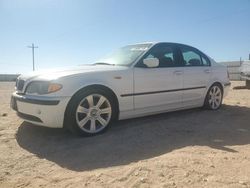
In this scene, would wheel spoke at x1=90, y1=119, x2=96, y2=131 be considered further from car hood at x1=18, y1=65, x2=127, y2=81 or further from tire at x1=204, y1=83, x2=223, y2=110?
tire at x1=204, y1=83, x2=223, y2=110

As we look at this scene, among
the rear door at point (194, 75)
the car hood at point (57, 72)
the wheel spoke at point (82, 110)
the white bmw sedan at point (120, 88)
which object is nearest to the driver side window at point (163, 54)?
the white bmw sedan at point (120, 88)

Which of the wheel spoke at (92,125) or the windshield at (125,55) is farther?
the windshield at (125,55)

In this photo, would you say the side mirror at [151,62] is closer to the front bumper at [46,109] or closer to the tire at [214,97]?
the front bumper at [46,109]

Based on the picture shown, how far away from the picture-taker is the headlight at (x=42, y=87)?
4629 mm

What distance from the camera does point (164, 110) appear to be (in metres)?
6.14

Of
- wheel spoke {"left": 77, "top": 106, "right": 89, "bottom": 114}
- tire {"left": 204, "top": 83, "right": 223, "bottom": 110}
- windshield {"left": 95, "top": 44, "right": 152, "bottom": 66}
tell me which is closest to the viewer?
wheel spoke {"left": 77, "top": 106, "right": 89, "bottom": 114}

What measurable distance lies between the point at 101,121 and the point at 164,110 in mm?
1552

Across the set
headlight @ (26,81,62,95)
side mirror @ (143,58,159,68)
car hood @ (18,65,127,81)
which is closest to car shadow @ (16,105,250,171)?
headlight @ (26,81,62,95)

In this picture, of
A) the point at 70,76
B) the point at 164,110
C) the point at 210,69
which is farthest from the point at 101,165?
the point at 210,69

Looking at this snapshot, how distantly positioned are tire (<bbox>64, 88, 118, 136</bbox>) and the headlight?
30 centimetres

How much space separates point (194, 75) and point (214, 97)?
967mm

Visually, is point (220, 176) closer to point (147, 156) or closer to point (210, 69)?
point (147, 156)

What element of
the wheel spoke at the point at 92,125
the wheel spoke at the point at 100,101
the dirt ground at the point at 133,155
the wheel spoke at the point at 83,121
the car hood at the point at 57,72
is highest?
the car hood at the point at 57,72

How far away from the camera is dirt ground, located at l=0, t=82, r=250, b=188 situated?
3.18 metres
